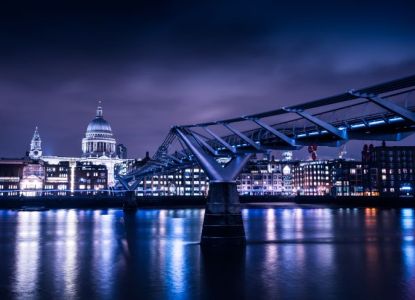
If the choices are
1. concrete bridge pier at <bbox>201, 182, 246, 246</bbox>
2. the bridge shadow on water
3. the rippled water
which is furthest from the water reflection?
concrete bridge pier at <bbox>201, 182, 246, 246</bbox>

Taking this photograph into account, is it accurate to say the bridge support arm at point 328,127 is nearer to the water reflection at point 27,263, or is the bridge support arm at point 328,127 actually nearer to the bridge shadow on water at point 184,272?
the bridge shadow on water at point 184,272

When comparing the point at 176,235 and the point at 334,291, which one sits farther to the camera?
the point at 176,235

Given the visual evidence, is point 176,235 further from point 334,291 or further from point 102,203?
point 102,203

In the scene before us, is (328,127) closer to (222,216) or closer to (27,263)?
(222,216)

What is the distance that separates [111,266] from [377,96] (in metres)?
26.9

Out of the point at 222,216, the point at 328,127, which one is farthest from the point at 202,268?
the point at 328,127

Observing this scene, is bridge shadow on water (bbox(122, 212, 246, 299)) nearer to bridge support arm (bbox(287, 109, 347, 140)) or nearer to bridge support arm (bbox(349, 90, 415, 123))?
bridge support arm (bbox(287, 109, 347, 140))

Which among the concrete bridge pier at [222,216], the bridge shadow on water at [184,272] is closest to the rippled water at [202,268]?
the bridge shadow on water at [184,272]

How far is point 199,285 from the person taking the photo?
37.0m

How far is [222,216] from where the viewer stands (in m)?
51.8

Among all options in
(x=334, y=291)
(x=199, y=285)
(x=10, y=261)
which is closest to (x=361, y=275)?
(x=334, y=291)

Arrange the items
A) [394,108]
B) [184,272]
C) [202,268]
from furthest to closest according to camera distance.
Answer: [202,268] → [184,272] → [394,108]

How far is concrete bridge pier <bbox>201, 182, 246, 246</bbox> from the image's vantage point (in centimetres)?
5138

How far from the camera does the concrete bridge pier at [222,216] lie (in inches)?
2023
